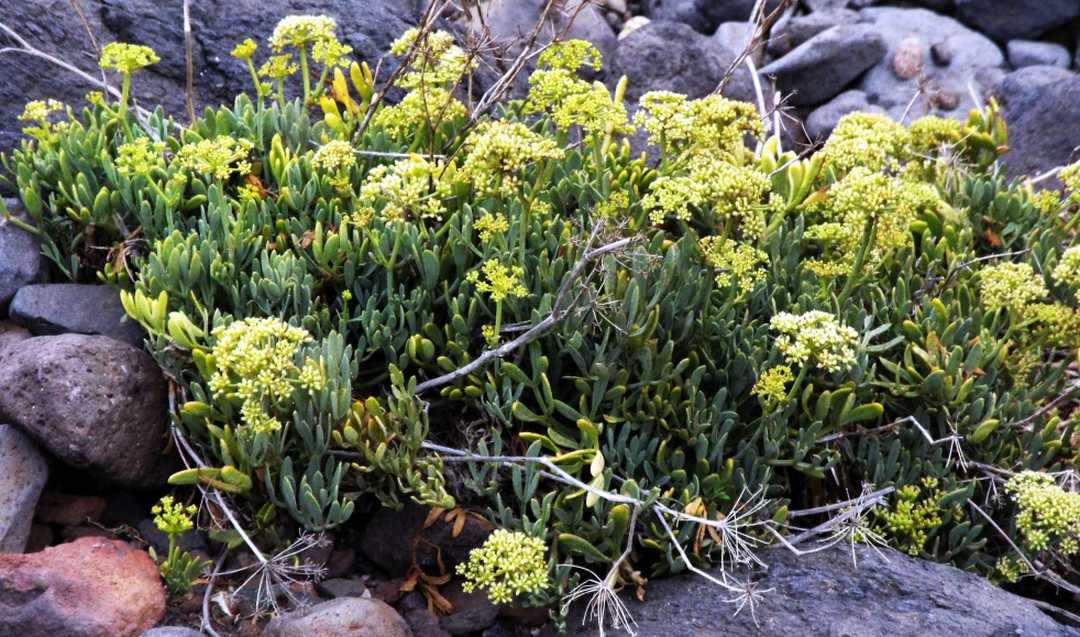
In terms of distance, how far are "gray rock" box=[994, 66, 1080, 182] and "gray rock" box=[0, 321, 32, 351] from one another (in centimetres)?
488

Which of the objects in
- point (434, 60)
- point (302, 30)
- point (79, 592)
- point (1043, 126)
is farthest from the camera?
point (1043, 126)

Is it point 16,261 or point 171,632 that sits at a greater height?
point 16,261

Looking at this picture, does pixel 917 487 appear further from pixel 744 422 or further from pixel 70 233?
pixel 70 233

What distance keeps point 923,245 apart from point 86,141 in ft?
11.4

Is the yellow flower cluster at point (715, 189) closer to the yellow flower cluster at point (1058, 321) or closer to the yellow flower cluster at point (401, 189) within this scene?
the yellow flower cluster at point (401, 189)

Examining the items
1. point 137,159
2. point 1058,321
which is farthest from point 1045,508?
point 137,159

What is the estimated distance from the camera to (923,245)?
4328 millimetres

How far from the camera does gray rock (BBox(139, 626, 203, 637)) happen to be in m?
3.01

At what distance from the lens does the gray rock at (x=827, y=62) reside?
790cm

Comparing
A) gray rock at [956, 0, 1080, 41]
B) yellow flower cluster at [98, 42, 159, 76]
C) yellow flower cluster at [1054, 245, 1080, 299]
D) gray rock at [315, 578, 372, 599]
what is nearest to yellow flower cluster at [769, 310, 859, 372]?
yellow flower cluster at [1054, 245, 1080, 299]

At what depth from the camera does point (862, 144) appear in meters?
3.92

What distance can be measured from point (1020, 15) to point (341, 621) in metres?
7.58

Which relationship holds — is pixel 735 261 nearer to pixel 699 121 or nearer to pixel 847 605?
pixel 699 121

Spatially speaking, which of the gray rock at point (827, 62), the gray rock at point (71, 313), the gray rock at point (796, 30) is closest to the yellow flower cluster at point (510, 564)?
the gray rock at point (71, 313)
